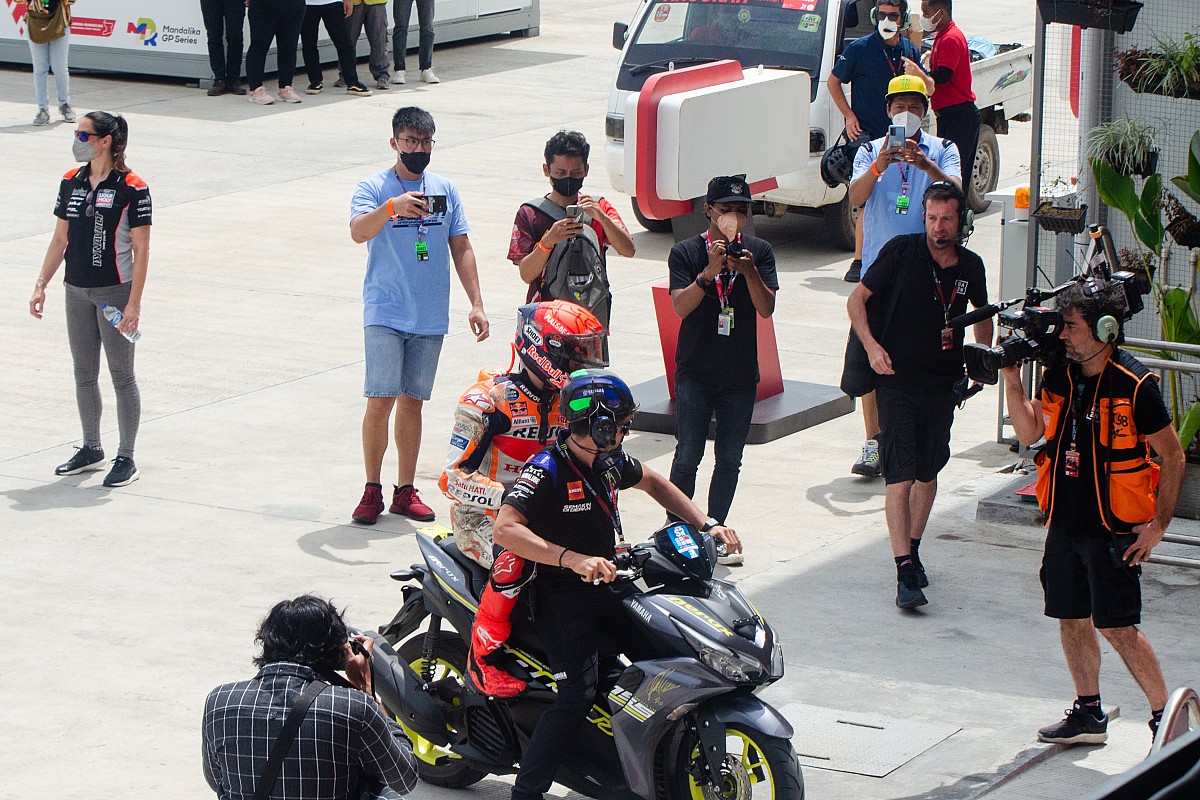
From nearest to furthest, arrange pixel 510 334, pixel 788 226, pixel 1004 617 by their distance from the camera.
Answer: pixel 1004 617
pixel 510 334
pixel 788 226

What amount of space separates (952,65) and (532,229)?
5500 millimetres

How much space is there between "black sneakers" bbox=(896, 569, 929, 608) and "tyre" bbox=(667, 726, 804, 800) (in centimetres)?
231

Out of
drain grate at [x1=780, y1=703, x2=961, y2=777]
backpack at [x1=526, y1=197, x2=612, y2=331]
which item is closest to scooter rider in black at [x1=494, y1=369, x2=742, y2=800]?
drain grate at [x1=780, y1=703, x2=961, y2=777]

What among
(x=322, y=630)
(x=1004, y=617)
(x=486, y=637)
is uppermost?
(x=322, y=630)

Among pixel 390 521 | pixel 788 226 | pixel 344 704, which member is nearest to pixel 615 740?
pixel 344 704

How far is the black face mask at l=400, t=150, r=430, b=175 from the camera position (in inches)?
339

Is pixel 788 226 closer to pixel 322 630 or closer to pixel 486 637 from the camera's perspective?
pixel 486 637

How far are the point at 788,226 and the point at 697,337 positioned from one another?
828 cm

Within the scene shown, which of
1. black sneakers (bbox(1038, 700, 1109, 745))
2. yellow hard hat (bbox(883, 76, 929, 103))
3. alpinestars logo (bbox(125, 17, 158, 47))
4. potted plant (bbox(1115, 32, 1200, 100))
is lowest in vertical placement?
black sneakers (bbox(1038, 700, 1109, 745))

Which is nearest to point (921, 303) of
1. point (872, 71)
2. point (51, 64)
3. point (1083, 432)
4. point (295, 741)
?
point (1083, 432)

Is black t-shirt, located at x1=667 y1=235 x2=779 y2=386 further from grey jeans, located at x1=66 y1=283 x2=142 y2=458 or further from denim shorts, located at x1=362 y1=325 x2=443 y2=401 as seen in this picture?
grey jeans, located at x1=66 y1=283 x2=142 y2=458

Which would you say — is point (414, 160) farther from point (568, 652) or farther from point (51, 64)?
point (51, 64)

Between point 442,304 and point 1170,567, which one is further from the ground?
point 442,304

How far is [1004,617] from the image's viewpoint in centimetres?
749
